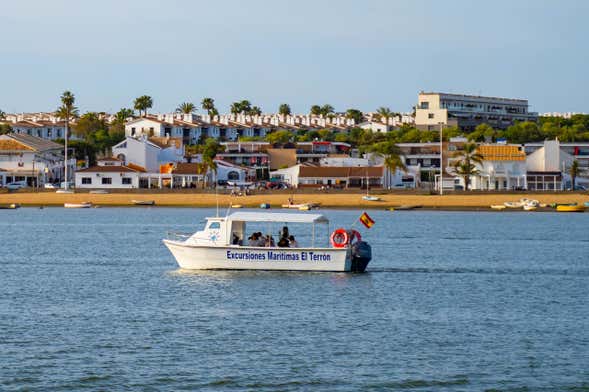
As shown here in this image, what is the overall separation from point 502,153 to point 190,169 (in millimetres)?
40616

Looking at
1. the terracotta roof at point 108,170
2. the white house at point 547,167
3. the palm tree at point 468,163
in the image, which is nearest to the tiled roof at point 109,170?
the terracotta roof at point 108,170

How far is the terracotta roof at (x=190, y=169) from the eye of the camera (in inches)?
5782

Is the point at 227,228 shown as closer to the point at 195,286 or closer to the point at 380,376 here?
the point at 195,286

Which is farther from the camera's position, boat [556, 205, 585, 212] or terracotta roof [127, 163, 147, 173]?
terracotta roof [127, 163, 147, 173]

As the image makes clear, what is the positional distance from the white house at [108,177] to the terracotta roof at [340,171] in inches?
889

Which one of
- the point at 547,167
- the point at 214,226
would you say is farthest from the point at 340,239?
the point at 547,167

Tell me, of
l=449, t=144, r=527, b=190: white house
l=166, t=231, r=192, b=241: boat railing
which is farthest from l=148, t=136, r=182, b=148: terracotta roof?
l=166, t=231, r=192, b=241: boat railing

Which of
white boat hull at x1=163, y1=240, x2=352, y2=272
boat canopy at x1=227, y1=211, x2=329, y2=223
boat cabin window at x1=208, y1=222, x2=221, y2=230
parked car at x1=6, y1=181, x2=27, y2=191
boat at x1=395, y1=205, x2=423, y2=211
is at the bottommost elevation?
white boat hull at x1=163, y1=240, x2=352, y2=272

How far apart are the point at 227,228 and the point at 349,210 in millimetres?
72905

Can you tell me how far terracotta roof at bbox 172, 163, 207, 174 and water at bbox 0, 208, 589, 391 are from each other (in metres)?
77.4

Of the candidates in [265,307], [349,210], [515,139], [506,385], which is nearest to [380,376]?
[506,385]

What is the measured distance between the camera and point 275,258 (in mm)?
51062

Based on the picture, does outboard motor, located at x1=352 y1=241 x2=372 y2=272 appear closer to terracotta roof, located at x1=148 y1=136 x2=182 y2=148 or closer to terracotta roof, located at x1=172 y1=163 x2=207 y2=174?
terracotta roof, located at x1=172 y1=163 x2=207 y2=174

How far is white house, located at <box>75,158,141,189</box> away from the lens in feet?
464
